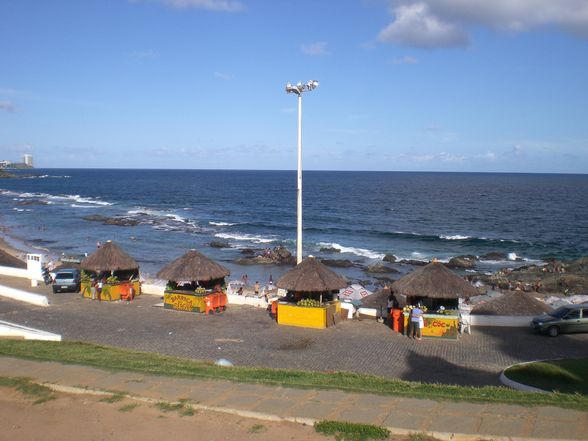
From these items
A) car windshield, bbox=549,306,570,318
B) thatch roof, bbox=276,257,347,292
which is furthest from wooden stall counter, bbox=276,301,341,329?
car windshield, bbox=549,306,570,318

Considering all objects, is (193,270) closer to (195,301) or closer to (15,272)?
(195,301)

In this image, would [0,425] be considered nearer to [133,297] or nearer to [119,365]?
[119,365]

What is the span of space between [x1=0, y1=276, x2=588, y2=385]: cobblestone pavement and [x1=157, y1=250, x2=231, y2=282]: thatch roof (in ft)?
4.26

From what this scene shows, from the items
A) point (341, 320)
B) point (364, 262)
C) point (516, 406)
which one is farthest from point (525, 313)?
point (364, 262)

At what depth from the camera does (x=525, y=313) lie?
20469 mm

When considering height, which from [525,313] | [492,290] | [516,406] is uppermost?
[516,406]

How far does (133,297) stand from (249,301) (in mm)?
4830

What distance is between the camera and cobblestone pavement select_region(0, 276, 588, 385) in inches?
590

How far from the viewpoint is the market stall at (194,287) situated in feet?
69.8

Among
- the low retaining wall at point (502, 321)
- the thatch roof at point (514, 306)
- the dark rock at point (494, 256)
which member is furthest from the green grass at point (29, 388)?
the dark rock at point (494, 256)

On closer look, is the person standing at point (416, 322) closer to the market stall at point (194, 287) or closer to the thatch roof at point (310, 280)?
the thatch roof at point (310, 280)

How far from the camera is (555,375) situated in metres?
13.0

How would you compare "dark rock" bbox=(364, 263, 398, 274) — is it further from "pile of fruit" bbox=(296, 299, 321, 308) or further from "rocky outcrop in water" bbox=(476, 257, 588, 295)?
"pile of fruit" bbox=(296, 299, 321, 308)

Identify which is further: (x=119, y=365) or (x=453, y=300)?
(x=453, y=300)
